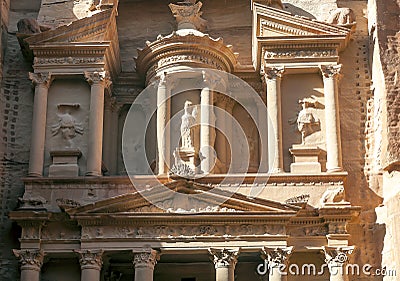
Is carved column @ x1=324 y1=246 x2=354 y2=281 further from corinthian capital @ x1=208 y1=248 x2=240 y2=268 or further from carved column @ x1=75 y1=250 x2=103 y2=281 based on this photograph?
carved column @ x1=75 y1=250 x2=103 y2=281

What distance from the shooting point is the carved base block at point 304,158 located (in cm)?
2120

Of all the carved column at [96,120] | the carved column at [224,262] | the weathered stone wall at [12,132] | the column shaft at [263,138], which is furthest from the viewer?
the column shaft at [263,138]

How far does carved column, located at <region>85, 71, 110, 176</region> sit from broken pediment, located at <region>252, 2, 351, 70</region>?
3.97 meters

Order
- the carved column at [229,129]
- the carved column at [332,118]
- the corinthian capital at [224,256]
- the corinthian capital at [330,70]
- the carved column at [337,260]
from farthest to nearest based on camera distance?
the carved column at [229,129] → the corinthian capital at [330,70] → the carved column at [332,118] → the carved column at [337,260] → the corinthian capital at [224,256]

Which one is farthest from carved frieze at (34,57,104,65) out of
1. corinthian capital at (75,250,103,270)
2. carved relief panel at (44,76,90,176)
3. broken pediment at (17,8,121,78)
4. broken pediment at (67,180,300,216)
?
corinthian capital at (75,250,103,270)

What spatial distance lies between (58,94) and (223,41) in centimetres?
458

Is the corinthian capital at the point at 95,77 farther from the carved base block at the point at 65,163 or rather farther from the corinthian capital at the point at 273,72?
the corinthian capital at the point at 273,72

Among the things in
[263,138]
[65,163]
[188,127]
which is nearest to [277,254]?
[263,138]

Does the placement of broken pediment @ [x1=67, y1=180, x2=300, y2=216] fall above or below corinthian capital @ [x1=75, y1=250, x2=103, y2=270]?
above

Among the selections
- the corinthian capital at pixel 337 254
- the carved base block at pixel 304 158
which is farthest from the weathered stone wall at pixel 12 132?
the corinthian capital at pixel 337 254

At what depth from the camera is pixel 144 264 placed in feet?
64.6

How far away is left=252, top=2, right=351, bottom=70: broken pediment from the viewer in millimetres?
22172

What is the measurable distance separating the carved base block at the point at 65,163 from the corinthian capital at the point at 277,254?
486cm

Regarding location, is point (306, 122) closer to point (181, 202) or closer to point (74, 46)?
point (181, 202)
